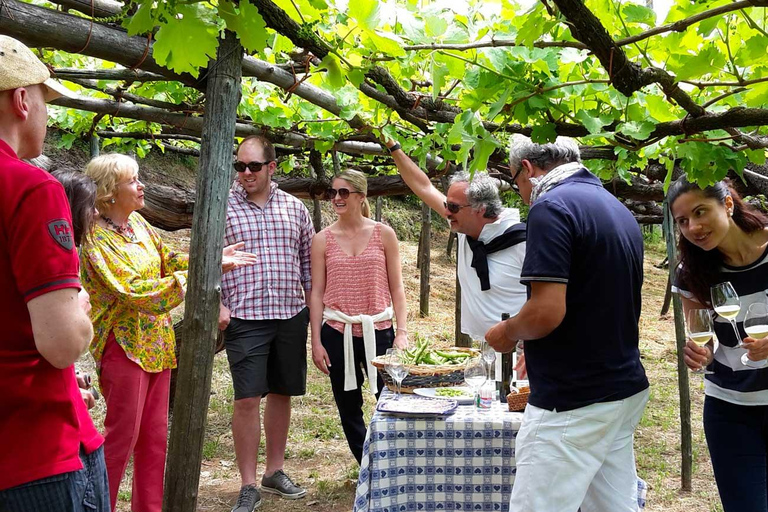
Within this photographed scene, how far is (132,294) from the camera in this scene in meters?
3.28

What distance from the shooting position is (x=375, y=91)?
3307 millimetres

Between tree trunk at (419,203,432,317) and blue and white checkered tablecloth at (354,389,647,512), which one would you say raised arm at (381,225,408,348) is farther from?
tree trunk at (419,203,432,317)

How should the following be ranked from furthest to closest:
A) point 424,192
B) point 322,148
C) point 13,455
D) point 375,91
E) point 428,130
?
point 322,148
point 424,192
point 428,130
point 375,91
point 13,455

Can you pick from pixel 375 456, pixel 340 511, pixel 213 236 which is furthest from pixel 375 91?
pixel 340 511

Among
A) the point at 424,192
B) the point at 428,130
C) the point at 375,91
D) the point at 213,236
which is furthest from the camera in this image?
the point at 424,192

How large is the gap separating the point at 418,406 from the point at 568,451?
939 millimetres

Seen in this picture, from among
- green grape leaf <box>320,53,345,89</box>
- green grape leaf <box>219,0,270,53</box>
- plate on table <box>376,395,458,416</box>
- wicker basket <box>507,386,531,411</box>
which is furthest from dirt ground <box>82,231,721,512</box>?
green grape leaf <box>219,0,270,53</box>

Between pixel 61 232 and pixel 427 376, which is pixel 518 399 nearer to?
pixel 427 376

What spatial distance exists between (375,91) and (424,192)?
1129mm

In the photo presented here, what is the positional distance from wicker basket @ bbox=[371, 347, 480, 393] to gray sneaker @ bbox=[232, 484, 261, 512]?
4.29ft

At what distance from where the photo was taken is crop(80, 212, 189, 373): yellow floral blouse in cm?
329

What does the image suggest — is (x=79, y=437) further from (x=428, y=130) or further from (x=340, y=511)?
(x=340, y=511)

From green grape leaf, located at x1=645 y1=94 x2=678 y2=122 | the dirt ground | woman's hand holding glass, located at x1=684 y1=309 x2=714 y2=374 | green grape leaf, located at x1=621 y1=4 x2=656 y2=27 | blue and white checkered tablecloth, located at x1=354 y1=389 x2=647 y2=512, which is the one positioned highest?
green grape leaf, located at x1=621 y1=4 x2=656 y2=27

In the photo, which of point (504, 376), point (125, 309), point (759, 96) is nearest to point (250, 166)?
point (125, 309)
